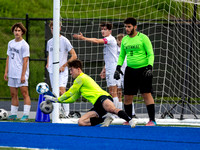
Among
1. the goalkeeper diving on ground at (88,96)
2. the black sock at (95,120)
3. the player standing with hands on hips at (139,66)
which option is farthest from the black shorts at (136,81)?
the black sock at (95,120)

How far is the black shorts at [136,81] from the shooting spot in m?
8.71

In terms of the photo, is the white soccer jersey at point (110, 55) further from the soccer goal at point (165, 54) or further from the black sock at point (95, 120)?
the black sock at point (95, 120)

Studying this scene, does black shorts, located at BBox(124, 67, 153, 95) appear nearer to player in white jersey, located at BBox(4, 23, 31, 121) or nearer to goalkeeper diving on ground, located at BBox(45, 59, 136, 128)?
goalkeeper diving on ground, located at BBox(45, 59, 136, 128)

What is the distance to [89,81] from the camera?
854cm

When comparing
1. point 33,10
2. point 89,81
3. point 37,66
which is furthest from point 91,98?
point 33,10

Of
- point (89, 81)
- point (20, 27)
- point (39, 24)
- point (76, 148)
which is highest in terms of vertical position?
point (39, 24)

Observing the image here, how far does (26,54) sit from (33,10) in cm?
1837

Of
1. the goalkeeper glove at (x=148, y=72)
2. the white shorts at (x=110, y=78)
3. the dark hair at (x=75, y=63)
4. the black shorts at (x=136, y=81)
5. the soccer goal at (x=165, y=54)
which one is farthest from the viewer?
the soccer goal at (x=165, y=54)

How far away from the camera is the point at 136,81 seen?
28.7 feet

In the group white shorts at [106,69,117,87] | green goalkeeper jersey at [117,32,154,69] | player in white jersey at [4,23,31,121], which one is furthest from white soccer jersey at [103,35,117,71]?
green goalkeeper jersey at [117,32,154,69]

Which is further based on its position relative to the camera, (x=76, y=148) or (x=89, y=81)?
(x=89, y=81)

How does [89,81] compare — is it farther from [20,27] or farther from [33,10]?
[33,10]

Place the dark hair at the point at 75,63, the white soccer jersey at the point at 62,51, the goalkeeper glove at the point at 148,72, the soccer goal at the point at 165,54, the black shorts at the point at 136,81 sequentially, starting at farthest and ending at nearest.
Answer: the soccer goal at the point at 165,54
the white soccer jersey at the point at 62,51
the black shorts at the point at 136,81
the goalkeeper glove at the point at 148,72
the dark hair at the point at 75,63

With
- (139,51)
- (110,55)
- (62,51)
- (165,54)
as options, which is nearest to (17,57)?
(62,51)
